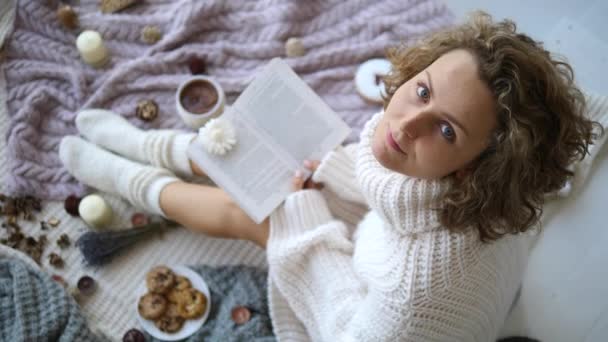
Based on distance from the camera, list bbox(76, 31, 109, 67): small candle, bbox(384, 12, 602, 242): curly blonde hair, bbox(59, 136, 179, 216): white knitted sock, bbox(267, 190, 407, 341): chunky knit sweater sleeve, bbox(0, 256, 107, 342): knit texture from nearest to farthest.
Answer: bbox(384, 12, 602, 242): curly blonde hair < bbox(267, 190, 407, 341): chunky knit sweater sleeve < bbox(0, 256, 107, 342): knit texture < bbox(59, 136, 179, 216): white knitted sock < bbox(76, 31, 109, 67): small candle

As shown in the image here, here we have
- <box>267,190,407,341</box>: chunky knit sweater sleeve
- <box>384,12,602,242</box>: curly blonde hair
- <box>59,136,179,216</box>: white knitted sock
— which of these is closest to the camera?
<box>384,12,602,242</box>: curly blonde hair

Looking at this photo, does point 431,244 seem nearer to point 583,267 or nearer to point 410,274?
point 410,274

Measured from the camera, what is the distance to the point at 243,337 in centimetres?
96

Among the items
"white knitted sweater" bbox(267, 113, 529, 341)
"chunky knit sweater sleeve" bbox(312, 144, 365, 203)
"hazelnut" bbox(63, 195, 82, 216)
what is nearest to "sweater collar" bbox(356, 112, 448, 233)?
"white knitted sweater" bbox(267, 113, 529, 341)

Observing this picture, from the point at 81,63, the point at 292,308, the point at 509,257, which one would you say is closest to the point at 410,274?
the point at 509,257

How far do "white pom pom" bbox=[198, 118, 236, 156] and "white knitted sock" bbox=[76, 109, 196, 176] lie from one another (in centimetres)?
9

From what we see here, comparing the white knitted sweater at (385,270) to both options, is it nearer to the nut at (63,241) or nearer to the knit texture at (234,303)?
the knit texture at (234,303)

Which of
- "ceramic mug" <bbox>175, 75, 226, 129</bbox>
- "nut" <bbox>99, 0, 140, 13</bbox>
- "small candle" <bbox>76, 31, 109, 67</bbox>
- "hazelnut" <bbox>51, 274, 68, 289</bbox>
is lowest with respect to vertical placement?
"hazelnut" <bbox>51, 274, 68, 289</bbox>

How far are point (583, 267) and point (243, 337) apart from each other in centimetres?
62

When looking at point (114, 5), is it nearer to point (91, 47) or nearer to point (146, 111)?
point (91, 47)

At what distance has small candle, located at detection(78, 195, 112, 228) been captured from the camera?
107 cm

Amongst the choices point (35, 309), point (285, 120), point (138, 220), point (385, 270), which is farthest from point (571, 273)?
point (35, 309)

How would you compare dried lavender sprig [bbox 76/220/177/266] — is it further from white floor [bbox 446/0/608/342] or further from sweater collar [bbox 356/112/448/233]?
white floor [bbox 446/0/608/342]

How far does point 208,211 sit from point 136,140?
0.75 feet
